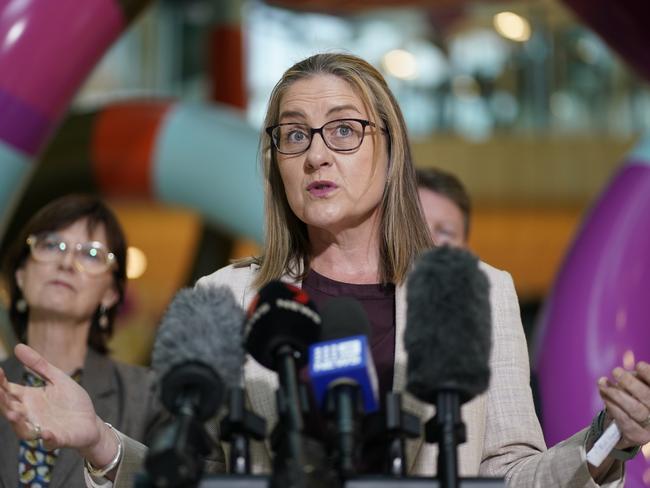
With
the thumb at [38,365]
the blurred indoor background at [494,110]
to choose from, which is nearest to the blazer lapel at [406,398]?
the thumb at [38,365]

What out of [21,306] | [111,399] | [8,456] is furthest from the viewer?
[21,306]

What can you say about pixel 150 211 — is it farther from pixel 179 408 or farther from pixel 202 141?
pixel 179 408

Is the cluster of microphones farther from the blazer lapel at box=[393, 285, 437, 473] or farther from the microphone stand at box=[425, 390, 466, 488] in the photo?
the blazer lapel at box=[393, 285, 437, 473]

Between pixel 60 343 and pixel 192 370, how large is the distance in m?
1.38

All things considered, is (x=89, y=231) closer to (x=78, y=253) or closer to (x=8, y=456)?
(x=78, y=253)

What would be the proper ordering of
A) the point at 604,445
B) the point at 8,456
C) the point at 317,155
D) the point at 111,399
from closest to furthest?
the point at 604,445 → the point at 317,155 → the point at 8,456 → the point at 111,399

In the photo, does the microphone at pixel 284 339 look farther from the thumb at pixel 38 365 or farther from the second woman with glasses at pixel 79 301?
the second woman with glasses at pixel 79 301

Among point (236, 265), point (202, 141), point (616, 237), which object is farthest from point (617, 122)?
point (236, 265)

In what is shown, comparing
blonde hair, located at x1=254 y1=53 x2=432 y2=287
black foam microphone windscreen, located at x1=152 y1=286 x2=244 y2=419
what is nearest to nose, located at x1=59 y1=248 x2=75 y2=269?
blonde hair, located at x1=254 y1=53 x2=432 y2=287

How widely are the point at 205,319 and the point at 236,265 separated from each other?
19.8 inches

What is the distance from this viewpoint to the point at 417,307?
1193 mm

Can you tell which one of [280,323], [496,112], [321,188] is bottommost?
[280,323]

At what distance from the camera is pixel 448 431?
1.19m

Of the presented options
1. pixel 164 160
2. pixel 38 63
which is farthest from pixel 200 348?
pixel 164 160
